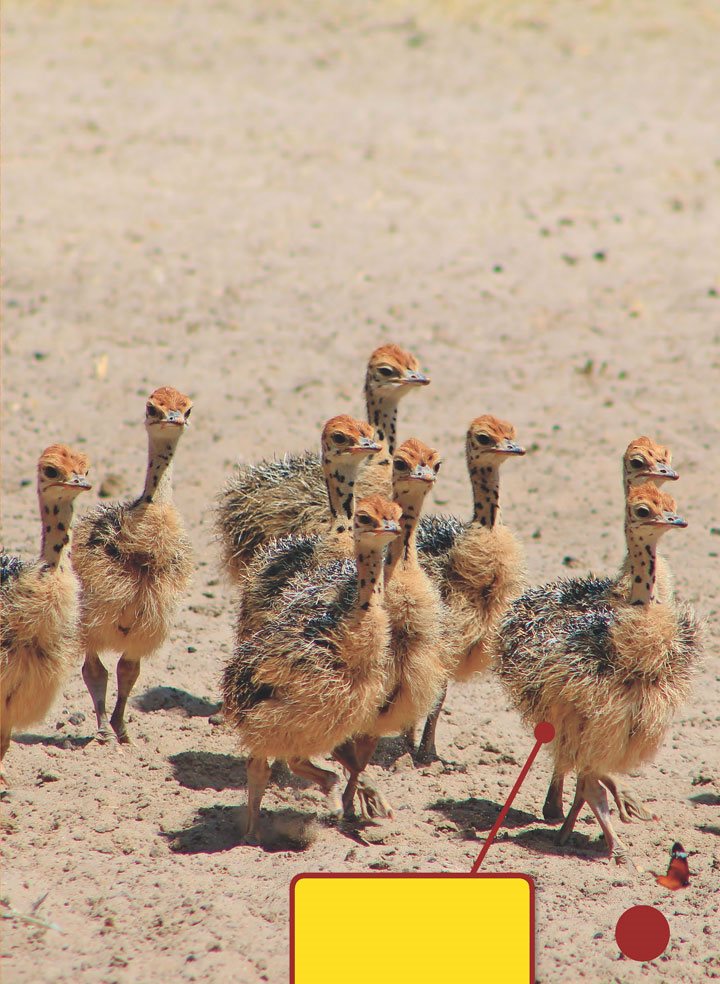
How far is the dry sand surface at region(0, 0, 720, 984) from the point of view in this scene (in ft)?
23.1

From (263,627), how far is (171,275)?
7.84 m

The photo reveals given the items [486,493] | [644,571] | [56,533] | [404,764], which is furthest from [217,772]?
[644,571]

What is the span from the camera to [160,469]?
8422 mm

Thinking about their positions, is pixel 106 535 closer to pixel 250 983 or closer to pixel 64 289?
pixel 250 983

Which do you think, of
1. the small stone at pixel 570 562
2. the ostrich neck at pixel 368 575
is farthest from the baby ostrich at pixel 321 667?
the small stone at pixel 570 562

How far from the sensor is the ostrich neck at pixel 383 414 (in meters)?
9.53

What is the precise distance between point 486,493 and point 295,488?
1.27 m

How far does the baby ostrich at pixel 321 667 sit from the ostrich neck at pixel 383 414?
229 centimetres

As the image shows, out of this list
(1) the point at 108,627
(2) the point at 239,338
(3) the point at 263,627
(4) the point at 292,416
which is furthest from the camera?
(2) the point at 239,338

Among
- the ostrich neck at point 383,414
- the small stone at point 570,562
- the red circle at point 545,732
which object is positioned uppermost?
the ostrich neck at point 383,414

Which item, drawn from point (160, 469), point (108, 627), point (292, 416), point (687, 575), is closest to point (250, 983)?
point (108, 627)

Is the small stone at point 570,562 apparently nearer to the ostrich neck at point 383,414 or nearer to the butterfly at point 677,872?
the ostrich neck at point 383,414

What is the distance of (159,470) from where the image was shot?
8.42 m

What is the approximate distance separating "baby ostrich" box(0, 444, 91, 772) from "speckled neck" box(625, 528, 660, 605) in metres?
2.80
